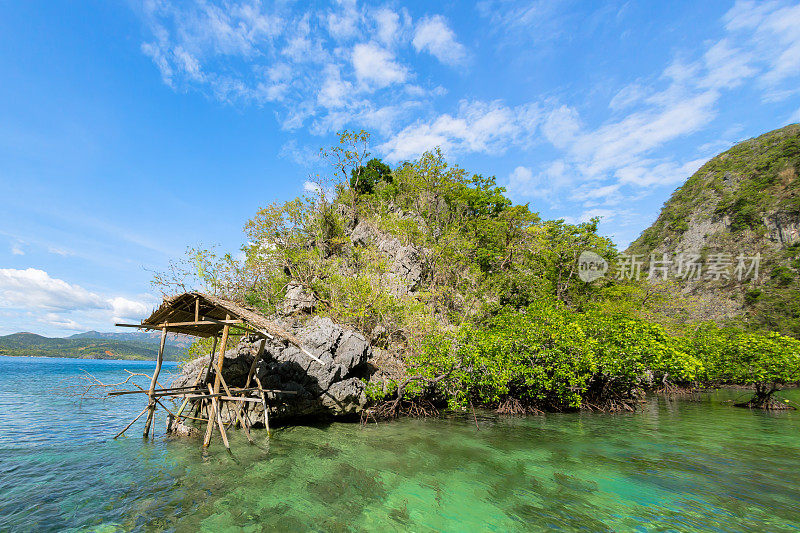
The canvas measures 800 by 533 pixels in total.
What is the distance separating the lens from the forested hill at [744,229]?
43.8m

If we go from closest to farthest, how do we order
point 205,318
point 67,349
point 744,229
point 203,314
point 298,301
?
point 205,318, point 203,314, point 298,301, point 744,229, point 67,349

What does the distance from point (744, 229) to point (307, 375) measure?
244 ft

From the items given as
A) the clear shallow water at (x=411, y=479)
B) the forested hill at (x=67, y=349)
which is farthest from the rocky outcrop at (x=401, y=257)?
the forested hill at (x=67, y=349)

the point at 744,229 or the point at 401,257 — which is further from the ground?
the point at 744,229

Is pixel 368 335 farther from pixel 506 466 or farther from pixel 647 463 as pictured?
pixel 647 463

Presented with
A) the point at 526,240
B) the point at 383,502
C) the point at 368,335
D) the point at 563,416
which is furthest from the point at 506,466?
the point at 526,240

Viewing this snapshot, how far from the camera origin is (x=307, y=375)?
13.1 meters

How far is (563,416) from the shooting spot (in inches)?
600

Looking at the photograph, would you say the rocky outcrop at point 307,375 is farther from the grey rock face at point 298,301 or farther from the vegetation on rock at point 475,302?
the grey rock face at point 298,301

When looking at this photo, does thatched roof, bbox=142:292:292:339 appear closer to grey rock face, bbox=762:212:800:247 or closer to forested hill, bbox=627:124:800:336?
forested hill, bbox=627:124:800:336

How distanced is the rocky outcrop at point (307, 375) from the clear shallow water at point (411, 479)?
86 cm

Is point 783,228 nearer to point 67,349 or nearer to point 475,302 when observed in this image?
point 475,302

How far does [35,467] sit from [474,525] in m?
11.6

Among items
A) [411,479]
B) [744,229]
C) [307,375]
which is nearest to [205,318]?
[307,375]
